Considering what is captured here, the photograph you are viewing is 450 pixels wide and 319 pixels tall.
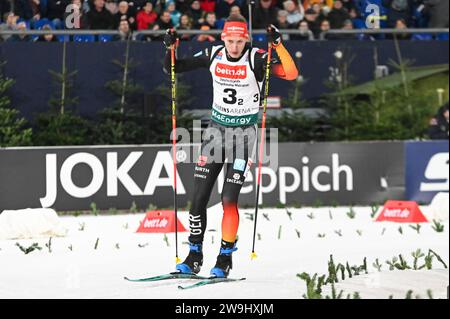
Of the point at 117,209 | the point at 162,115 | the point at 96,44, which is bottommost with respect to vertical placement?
the point at 117,209

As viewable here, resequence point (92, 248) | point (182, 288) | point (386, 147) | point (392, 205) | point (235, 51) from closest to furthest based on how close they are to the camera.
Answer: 1. point (182, 288)
2. point (235, 51)
3. point (92, 248)
4. point (392, 205)
5. point (386, 147)

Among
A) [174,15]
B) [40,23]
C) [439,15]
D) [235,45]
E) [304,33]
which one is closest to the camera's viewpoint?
[235,45]

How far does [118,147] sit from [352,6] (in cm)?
570

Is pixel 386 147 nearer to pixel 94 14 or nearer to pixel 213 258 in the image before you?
pixel 94 14

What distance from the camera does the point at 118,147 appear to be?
1697 cm

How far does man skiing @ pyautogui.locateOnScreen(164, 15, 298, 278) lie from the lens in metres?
9.66

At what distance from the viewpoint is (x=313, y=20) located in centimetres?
2005

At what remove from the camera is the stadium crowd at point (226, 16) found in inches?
687

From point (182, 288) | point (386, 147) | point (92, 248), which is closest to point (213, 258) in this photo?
point (92, 248)

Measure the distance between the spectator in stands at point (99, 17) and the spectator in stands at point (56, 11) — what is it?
0.60 meters

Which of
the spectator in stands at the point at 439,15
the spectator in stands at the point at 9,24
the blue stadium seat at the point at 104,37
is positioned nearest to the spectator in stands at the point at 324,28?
the spectator in stands at the point at 439,15

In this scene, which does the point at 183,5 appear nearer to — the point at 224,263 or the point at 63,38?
the point at 63,38

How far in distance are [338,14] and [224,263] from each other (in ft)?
36.2

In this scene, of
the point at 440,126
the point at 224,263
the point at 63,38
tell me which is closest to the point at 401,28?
the point at 440,126
